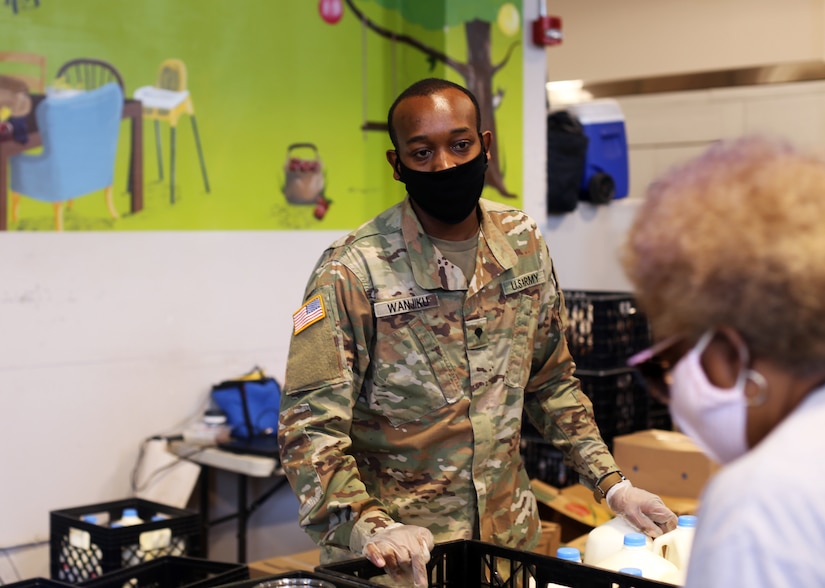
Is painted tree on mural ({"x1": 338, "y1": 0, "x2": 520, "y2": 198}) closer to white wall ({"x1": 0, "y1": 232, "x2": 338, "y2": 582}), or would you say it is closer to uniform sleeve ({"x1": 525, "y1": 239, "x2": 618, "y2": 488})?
white wall ({"x1": 0, "y1": 232, "x2": 338, "y2": 582})

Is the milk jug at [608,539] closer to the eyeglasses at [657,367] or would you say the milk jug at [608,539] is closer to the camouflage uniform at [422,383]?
the camouflage uniform at [422,383]

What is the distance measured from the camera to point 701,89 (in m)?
6.93

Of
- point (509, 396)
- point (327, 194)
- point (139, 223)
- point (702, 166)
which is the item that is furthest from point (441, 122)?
point (327, 194)

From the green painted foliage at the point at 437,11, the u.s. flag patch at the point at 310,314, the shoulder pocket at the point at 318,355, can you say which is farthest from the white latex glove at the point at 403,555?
the green painted foliage at the point at 437,11

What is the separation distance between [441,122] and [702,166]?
1.11 meters

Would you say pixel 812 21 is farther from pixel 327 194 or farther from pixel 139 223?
pixel 139 223

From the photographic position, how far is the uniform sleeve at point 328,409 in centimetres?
171

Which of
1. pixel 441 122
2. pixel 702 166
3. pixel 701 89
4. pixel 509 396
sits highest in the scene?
pixel 701 89

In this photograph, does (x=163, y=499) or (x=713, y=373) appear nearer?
(x=713, y=373)

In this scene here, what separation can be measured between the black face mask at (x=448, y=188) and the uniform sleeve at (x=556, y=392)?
24cm

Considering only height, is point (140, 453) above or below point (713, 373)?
below

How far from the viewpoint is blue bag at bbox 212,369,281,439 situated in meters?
3.95

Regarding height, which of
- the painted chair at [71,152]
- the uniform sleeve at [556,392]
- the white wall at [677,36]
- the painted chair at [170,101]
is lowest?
the uniform sleeve at [556,392]

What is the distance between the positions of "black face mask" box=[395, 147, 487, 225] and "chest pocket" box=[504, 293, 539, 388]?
0.71ft
